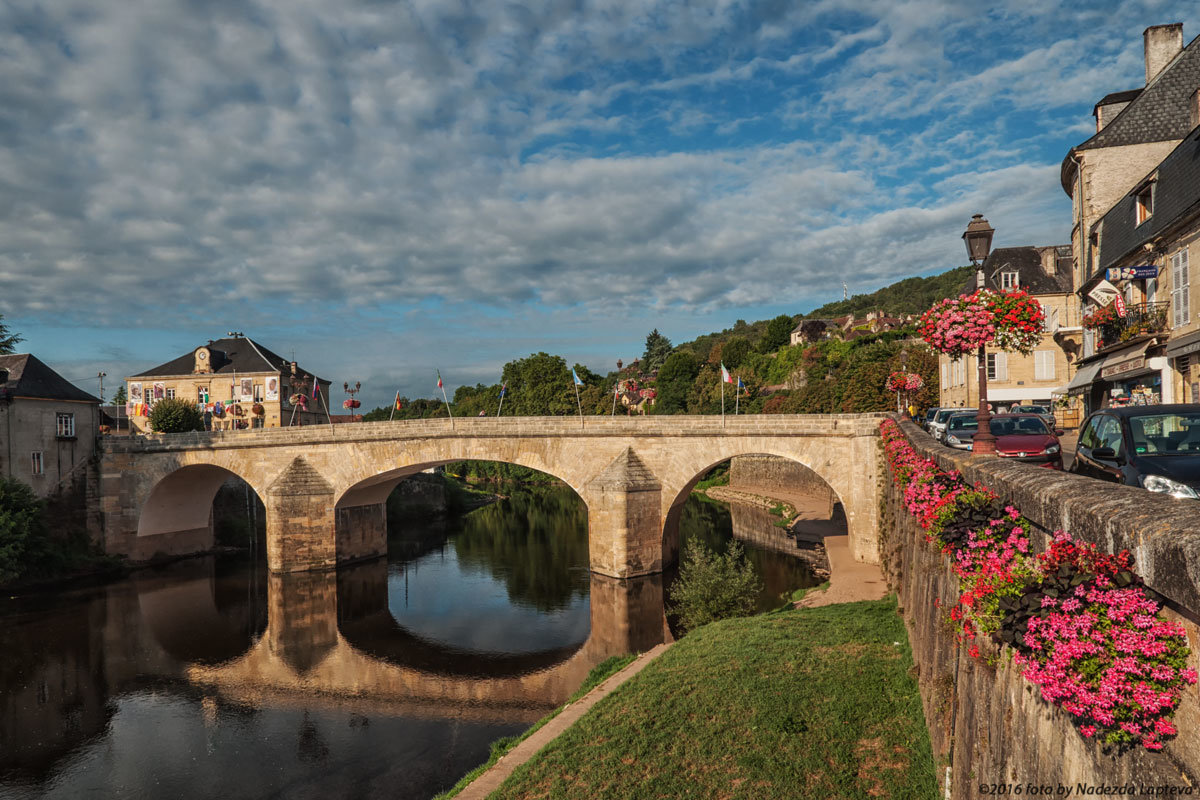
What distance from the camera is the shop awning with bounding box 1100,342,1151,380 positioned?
18.0m

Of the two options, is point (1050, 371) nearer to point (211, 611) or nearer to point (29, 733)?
point (211, 611)

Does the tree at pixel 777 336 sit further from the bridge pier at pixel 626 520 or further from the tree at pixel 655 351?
the bridge pier at pixel 626 520

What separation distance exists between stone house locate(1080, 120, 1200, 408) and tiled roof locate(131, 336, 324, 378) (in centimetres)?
4679

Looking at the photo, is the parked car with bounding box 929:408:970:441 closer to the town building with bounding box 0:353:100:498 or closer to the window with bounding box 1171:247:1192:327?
the window with bounding box 1171:247:1192:327

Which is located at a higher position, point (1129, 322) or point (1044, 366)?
point (1129, 322)

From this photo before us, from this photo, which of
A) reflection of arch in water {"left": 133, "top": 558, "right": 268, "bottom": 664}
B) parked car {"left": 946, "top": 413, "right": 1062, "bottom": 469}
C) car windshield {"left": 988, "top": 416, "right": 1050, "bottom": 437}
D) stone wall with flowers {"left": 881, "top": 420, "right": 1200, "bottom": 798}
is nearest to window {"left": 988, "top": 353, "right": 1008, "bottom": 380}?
parked car {"left": 946, "top": 413, "right": 1062, "bottom": 469}

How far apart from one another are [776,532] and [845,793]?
27.4 meters

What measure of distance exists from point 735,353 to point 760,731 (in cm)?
6829

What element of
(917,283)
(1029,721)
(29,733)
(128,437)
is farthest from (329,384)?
(917,283)

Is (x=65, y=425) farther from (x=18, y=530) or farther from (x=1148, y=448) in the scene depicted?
(x=1148, y=448)

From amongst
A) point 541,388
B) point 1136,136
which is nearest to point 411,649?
point 1136,136

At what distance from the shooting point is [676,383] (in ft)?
226

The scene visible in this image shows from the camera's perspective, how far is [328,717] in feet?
54.2

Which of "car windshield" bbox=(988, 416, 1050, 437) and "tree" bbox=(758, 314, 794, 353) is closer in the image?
"car windshield" bbox=(988, 416, 1050, 437)
